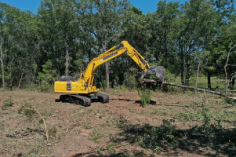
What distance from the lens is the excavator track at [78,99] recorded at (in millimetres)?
10087

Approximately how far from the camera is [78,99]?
10672mm

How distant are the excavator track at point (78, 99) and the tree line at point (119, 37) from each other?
307 inches

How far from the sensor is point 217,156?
13.8 feet

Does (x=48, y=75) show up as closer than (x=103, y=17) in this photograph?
No

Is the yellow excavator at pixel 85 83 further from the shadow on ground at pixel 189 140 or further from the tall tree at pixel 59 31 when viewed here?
the tall tree at pixel 59 31

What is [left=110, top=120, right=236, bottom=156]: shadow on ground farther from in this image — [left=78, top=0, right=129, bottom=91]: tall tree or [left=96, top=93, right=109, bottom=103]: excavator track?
[left=78, top=0, right=129, bottom=91]: tall tree

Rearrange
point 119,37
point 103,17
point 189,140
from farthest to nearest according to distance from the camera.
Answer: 1. point 119,37
2. point 103,17
3. point 189,140

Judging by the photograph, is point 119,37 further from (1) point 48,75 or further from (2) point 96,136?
(2) point 96,136

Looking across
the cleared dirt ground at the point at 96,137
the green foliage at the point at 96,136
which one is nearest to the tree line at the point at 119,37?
the cleared dirt ground at the point at 96,137

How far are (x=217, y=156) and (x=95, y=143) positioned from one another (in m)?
3.14

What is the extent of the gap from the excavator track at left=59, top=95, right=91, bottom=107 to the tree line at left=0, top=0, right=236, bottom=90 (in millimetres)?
7788

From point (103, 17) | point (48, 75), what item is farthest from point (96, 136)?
point (48, 75)

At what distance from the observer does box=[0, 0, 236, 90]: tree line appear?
18.2 metres

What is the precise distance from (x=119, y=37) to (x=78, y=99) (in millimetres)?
12753
